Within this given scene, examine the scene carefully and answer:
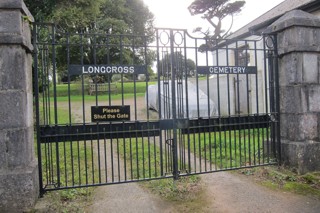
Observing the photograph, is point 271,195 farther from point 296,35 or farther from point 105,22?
point 105,22

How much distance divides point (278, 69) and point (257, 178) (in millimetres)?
1998

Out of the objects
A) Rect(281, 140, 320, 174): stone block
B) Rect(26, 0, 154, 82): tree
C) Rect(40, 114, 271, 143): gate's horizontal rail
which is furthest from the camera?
Rect(26, 0, 154, 82): tree

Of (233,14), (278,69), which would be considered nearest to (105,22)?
(233,14)

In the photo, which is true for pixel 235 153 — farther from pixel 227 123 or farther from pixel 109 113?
pixel 109 113

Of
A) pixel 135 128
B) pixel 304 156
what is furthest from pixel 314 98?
pixel 135 128

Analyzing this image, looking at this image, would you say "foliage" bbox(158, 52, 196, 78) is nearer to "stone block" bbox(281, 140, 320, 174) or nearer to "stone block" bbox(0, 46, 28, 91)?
"stone block" bbox(0, 46, 28, 91)

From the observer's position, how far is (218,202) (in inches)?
159

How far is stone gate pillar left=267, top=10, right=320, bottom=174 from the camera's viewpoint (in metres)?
5.04

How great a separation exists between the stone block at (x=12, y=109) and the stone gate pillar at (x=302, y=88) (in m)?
4.26

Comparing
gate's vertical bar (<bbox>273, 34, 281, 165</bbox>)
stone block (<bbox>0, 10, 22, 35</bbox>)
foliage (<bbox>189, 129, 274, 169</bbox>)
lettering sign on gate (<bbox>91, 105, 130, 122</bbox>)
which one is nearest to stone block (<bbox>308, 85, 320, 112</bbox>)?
gate's vertical bar (<bbox>273, 34, 281, 165</bbox>)

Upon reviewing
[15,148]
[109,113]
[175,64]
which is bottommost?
[15,148]

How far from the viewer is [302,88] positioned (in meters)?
5.05

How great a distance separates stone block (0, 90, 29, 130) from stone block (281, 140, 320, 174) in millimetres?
4291

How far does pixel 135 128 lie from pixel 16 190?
1.77m
